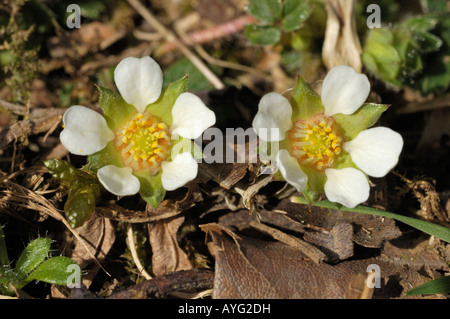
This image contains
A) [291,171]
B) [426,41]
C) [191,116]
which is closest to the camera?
[291,171]

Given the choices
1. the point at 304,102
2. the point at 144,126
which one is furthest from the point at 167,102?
the point at 304,102

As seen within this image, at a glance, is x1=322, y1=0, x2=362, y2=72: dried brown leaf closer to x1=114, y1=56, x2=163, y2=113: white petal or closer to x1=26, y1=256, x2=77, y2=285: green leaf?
x1=114, y1=56, x2=163, y2=113: white petal

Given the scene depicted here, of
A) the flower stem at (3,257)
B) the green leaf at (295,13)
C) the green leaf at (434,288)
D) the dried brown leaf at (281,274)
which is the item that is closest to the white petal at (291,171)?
the dried brown leaf at (281,274)

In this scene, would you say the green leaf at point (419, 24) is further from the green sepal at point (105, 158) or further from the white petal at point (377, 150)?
the green sepal at point (105, 158)

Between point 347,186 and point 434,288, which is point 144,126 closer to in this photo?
point 347,186

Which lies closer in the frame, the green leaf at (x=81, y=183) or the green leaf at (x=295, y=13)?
the green leaf at (x=81, y=183)

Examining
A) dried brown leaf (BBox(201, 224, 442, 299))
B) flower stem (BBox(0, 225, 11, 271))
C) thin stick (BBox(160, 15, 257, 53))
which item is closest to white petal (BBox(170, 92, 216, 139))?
dried brown leaf (BBox(201, 224, 442, 299))
